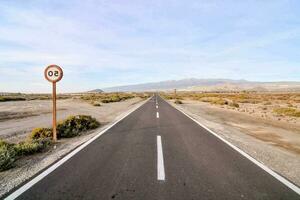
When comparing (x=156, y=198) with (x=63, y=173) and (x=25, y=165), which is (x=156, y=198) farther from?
(x=25, y=165)

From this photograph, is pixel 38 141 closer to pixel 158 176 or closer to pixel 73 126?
pixel 73 126

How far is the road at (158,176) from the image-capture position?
4.43 meters

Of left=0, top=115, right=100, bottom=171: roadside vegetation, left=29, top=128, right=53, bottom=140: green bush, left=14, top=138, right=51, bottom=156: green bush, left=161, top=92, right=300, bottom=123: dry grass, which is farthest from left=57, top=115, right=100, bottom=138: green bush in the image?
left=161, top=92, right=300, bottom=123: dry grass

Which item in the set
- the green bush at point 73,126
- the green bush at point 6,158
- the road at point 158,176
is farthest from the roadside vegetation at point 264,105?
the green bush at point 6,158

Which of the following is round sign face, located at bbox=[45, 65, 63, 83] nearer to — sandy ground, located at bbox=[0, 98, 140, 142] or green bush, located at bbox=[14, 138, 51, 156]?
green bush, located at bbox=[14, 138, 51, 156]

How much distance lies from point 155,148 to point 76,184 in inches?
143

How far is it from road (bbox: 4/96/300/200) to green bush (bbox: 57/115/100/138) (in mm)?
2711

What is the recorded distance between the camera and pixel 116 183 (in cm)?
490

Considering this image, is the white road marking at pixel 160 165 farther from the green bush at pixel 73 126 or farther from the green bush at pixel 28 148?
the green bush at pixel 73 126

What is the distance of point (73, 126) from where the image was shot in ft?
39.7

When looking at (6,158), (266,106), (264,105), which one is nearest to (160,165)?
(6,158)

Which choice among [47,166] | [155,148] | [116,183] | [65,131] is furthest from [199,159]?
[65,131]

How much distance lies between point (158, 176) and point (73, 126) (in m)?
7.80

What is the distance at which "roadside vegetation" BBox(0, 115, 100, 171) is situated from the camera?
6.34 meters
